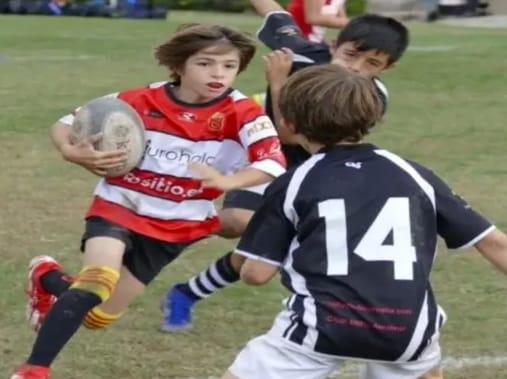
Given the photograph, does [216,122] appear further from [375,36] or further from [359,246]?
[359,246]

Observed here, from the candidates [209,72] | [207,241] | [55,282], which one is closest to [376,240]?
[209,72]

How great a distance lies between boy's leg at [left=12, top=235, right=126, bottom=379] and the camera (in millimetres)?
4828

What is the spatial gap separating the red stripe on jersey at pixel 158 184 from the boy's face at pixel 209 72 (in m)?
0.33

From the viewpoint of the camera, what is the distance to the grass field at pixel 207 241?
5598 mm

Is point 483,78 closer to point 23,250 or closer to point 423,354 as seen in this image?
point 23,250

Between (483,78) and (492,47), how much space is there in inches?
194

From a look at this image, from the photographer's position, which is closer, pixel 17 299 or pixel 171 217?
pixel 171 217

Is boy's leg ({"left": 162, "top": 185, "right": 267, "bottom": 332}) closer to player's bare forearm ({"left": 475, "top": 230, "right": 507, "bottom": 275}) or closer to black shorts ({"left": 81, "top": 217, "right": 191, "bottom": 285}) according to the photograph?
black shorts ({"left": 81, "top": 217, "right": 191, "bottom": 285})

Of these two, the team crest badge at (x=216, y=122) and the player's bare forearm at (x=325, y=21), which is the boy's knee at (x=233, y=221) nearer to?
the team crest badge at (x=216, y=122)

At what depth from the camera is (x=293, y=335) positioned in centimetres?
366

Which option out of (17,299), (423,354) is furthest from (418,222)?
(17,299)

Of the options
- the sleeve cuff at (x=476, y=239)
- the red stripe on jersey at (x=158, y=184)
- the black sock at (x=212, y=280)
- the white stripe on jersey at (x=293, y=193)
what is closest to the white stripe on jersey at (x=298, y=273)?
the white stripe on jersey at (x=293, y=193)

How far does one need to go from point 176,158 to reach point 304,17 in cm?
252

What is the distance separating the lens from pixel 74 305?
4.87m
